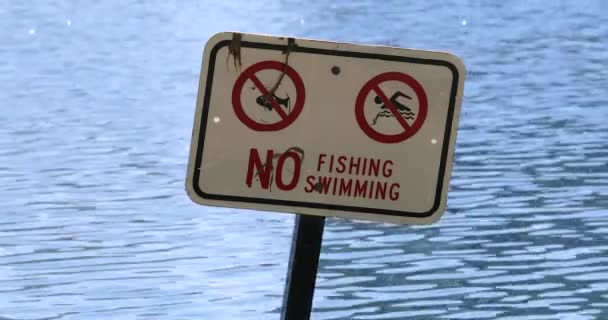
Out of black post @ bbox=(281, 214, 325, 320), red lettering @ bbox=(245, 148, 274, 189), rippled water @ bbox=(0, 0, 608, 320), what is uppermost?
red lettering @ bbox=(245, 148, 274, 189)

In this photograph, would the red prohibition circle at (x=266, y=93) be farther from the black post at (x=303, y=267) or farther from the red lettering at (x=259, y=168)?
the black post at (x=303, y=267)

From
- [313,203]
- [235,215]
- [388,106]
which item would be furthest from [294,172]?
[235,215]

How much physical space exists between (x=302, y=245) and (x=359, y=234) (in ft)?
18.8

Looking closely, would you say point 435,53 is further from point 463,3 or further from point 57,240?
point 463,3

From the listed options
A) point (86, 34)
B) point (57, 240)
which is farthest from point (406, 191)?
point (86, 34)

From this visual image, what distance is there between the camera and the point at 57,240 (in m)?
7.46

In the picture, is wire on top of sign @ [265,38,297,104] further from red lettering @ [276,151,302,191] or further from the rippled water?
the rippled water

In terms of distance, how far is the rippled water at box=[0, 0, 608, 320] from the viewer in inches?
255

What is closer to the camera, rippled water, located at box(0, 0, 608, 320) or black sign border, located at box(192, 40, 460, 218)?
black sign border, located at box(192, 40, 460, 218)

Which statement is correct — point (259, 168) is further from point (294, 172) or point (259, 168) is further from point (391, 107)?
point (391, 107)

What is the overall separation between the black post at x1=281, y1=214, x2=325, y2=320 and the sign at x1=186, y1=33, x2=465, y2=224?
30mm

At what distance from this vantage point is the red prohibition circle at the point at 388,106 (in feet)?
7.27

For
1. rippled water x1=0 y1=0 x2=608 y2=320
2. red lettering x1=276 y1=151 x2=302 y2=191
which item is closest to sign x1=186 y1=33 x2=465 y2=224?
red lettering x1=276 y1=151 x2=302 y2=191

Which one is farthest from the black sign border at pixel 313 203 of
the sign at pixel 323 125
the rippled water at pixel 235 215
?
the rippled water at pixel 235 215
